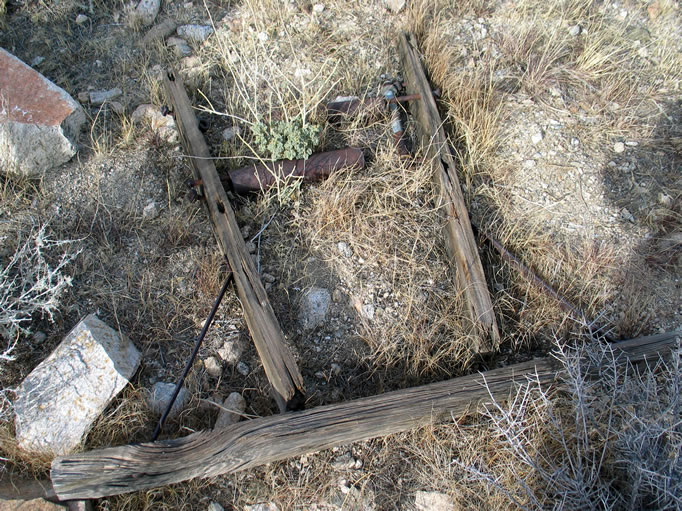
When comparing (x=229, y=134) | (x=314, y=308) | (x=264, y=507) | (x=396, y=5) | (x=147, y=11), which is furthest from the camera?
(x=396, y=5)

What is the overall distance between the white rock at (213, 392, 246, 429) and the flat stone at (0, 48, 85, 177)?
1.98 meters

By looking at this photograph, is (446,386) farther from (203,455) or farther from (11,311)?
(11,311)

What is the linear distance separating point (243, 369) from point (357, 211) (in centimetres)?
124

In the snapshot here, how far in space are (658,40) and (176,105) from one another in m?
3.88

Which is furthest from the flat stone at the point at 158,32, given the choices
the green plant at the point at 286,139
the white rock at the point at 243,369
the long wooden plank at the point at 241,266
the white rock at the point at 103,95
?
the white rock at the point at 243,369

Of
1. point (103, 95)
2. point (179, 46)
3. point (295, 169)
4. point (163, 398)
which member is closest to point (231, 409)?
point (163, 398)

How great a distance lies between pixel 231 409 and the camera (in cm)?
290

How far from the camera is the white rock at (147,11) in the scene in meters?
4.31

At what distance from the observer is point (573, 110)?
4043 mm

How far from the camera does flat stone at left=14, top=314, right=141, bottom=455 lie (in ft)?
8.86

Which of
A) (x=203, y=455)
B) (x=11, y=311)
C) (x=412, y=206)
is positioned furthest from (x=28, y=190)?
(x=412, y=206)

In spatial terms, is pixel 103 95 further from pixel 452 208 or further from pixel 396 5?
pixel 452 208

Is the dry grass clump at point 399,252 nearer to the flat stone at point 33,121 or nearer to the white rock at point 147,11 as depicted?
the flat stone at point 33,121

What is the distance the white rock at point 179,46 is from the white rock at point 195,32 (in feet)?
0.21
